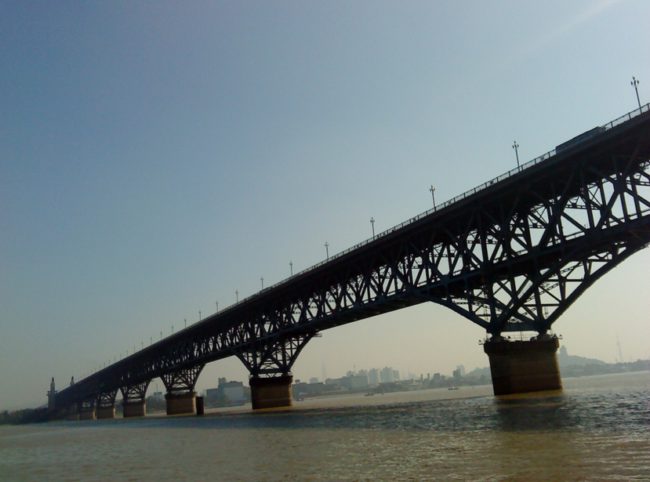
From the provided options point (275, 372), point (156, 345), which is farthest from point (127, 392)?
point (275, 372)

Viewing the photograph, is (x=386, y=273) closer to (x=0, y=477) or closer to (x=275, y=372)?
(x=275, y=372)

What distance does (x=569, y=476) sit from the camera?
49.6 ft

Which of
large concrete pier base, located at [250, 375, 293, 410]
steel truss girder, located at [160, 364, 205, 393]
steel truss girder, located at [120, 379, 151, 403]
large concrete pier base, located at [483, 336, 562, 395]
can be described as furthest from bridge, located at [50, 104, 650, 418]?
steel truss girder, located at [120, 379, 151, 403]

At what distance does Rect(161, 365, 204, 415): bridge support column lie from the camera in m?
142

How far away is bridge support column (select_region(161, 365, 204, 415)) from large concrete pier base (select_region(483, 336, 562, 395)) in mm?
101084

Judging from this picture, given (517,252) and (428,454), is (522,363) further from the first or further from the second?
(428,454)

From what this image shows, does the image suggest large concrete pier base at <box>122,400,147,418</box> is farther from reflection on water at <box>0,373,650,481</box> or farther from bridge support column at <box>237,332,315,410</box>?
reflection on water at <box>0,373,650,481</box>

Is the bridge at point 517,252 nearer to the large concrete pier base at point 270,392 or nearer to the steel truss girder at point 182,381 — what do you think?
the large concrete pier base at point 270,392

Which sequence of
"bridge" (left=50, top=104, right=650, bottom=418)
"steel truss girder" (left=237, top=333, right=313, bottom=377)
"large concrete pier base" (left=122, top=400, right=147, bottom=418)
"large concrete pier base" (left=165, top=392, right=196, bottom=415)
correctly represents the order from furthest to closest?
"large concrete pier base" (left=122, top=400, right=147, bottom=418) → "large concrete pier base" (left=165, top=392, right=196, bottom=415) → "steel truss girder" (left=237, top=333, right=313, bottom=377) → "bridge" (left=50, top=104, right=650, bottom=418)

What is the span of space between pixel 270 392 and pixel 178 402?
5060 cm

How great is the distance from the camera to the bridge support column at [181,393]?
14150cm

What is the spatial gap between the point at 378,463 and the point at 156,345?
13462cm

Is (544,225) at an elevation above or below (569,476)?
above

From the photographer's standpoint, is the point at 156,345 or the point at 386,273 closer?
the point at 386,273
